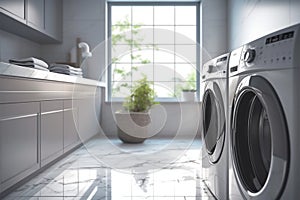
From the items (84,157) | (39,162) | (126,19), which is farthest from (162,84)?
(39,162)

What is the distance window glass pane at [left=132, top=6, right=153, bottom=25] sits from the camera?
5137 mm

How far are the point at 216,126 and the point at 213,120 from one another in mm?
130

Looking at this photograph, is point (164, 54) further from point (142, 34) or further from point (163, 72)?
point (142, 34)

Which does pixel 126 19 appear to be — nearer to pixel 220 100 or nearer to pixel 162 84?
pixel 162 84

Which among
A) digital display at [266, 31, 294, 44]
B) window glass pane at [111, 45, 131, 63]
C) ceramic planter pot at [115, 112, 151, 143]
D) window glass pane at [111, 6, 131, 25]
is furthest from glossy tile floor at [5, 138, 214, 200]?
window glass pane at [111, 6, 131, 25]

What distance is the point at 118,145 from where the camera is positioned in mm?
4121

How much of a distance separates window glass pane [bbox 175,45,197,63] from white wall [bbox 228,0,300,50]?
626mm

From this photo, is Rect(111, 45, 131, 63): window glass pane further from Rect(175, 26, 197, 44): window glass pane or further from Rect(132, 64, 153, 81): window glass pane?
Rect(175, 26, 197, 44): window glass pane

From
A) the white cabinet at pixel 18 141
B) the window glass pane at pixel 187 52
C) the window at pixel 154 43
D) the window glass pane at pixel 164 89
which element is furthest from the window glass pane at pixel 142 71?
the white cabinet at pixel 18 141

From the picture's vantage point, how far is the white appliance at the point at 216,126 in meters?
1.85

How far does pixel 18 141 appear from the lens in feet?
7.06

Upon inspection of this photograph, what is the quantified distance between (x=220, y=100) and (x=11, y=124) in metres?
1.23

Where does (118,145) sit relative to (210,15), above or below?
below

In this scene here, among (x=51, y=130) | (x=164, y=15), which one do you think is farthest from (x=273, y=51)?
(x=164, y=15)
